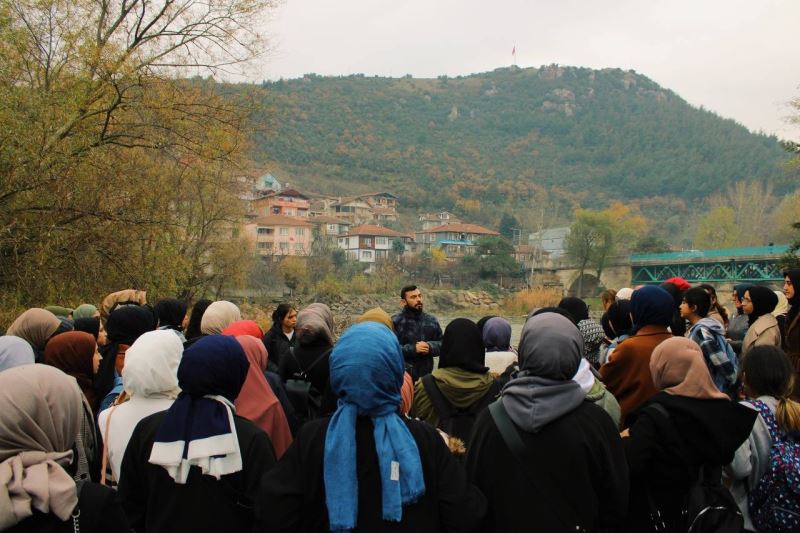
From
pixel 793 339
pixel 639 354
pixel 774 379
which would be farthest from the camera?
pixel 793 339

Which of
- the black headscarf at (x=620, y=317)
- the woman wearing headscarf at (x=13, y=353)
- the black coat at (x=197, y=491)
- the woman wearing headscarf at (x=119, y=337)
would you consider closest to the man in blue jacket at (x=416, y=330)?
the black headscarf at (x=620, y=317)

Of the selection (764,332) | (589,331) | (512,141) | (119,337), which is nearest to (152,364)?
(119,337)

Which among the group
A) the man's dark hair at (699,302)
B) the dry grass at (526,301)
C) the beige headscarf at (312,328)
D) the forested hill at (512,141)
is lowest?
the dry grass at (526,301)

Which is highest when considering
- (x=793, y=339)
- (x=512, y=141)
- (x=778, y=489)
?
(x=512, y=141)

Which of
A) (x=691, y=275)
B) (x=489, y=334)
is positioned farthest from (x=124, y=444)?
(x=691, y=275)

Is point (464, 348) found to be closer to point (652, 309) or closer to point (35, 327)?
point (652, 309)

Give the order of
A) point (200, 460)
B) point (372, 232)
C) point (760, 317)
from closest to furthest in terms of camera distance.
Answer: point (200, 460) < point (760, 317) < point (372, 232)

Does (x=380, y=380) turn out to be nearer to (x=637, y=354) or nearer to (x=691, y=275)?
(x=637, y=354)

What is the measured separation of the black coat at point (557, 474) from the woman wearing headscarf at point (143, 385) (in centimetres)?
144

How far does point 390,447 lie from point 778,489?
82.7 inches

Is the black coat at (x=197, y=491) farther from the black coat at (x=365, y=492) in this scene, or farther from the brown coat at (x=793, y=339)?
the brown coat at (x=793, y=339)

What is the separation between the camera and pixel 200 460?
7.82ft

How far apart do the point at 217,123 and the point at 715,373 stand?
1003cm

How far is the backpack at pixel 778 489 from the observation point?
10.1 ft
